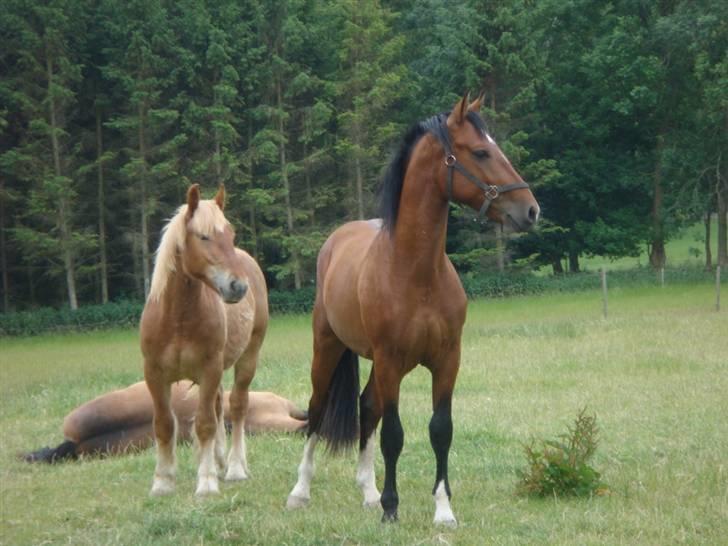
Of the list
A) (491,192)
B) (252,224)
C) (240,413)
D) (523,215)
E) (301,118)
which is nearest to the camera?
(523,215)

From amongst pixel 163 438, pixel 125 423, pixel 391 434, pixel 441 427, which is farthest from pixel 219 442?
pixel 441 427

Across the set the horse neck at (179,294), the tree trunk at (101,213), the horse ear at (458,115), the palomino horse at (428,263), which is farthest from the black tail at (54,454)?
the tree trunk at (101,213)

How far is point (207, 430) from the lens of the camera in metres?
8.20

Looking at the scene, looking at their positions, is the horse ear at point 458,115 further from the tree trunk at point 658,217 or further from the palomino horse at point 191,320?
the tree trunk at point 658,217

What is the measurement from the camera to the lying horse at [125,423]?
9.95m

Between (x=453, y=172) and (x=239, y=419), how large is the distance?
11.8ft

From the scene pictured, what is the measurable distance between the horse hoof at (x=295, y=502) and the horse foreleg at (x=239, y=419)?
47.5 inches

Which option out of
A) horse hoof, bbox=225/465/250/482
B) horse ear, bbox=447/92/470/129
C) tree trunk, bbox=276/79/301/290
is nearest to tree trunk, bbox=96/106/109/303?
tree trunk, bbox=276/79/301/290

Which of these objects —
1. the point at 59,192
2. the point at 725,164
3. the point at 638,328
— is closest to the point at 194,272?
the point at 638,328

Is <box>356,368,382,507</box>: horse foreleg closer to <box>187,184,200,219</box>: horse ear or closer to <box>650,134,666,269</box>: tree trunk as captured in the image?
<box>187,184,200,219</box>: horse ear

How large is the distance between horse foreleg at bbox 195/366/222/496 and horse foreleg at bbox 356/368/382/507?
118 centimetres

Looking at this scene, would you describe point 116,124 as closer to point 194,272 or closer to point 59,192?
point 59,192

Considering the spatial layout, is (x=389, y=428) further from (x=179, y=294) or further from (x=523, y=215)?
(x=179, y=294)

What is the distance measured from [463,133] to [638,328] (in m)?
15.3
